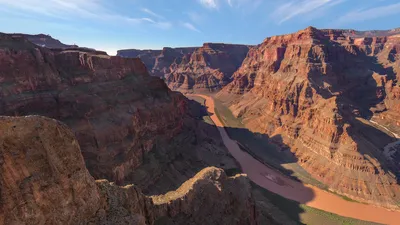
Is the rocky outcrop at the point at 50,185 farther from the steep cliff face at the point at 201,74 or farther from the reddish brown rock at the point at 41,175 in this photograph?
the steep cliff face at the point at 201,74

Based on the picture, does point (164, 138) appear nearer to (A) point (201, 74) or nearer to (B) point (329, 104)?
(B) point (329, 104)

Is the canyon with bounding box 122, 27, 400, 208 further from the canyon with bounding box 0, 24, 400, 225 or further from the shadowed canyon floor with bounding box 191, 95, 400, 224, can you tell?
the shadowed canyon floor with bounding box 191, 95, 400, 224

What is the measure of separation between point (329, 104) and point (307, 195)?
28.2 m

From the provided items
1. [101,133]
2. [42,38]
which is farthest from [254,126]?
A: [42,38]

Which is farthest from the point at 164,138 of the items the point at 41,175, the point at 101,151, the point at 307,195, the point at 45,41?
the point at 45,41

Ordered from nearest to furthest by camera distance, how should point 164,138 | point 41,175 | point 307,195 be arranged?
point 41,175
point 307,195
point 164,138

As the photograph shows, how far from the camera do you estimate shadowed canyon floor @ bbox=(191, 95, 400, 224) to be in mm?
48094

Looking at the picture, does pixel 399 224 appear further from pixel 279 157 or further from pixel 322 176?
pixel 279 157

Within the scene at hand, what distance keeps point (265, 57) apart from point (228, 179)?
11059cm

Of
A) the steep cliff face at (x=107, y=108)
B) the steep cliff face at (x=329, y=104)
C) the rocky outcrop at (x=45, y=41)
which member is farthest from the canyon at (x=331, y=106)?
the rocky outcrop at (x=45, y=41)

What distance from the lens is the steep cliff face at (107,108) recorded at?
40438 mm

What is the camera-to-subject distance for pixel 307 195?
55375 mm

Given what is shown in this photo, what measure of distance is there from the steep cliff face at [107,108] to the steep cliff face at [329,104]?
81.9ft

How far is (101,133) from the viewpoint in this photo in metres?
42.6
